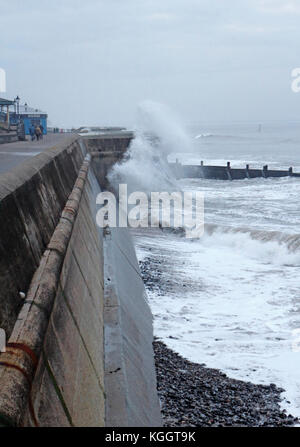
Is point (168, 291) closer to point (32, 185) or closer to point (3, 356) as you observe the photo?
point (32, 185)

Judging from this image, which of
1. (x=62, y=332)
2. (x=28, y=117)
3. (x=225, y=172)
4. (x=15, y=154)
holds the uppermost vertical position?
(x=28, y=117)

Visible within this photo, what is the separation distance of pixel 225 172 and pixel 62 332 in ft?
118

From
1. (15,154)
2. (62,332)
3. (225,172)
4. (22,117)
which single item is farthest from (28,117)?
(62,332)

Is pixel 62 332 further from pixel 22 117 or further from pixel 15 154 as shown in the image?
pixel 22 117

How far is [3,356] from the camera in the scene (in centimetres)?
268

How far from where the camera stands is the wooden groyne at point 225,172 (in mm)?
38594

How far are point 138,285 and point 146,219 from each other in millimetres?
10200

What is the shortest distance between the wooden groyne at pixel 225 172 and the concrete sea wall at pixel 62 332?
104 ft

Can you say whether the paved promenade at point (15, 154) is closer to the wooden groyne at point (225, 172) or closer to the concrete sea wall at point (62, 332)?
the concrete sea wall at point (62, 332)

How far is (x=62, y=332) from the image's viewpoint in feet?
13.1

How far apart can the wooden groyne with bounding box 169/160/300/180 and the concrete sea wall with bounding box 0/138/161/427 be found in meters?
31.8

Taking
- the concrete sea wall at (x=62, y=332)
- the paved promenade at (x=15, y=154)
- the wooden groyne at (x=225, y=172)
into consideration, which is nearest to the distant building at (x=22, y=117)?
the wooden groyne at (x=225, y=172)
